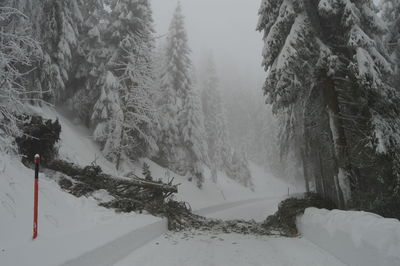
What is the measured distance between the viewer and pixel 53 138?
391 inches

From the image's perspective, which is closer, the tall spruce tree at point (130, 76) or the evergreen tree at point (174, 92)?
the tall spruce tree at point (130, 76)

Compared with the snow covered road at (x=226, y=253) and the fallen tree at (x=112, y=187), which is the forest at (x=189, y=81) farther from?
the snow covered road at (x=226, y=253)

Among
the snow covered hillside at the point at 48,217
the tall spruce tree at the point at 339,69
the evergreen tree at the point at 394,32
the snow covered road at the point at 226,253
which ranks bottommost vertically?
the snow covered road at the point at 226,253

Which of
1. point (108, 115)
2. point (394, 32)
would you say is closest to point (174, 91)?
point (108, 115)

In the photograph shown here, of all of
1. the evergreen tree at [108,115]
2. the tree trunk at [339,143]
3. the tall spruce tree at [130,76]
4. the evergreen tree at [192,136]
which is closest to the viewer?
the tree trunk at [339,143]

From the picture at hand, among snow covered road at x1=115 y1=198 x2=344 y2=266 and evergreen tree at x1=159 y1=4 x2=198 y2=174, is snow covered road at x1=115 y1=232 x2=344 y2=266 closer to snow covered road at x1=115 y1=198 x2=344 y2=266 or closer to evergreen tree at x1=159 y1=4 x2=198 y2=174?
snow covered road at x1=115 y1=198 x2=344 y2=266

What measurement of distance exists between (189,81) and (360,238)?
26.6 metres

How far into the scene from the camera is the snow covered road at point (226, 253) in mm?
5711

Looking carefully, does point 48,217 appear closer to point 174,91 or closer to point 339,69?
point 339,69

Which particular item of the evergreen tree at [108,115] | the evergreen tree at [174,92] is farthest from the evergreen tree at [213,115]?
the evergreen tree at [108,115]

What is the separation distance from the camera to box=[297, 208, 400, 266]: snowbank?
13.6 feet

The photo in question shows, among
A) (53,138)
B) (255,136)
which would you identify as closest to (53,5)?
(53,138)

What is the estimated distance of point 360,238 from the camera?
16.1 feet

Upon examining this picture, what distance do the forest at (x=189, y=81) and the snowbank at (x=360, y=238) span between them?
10.0 ft
